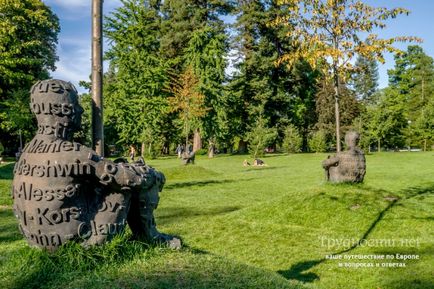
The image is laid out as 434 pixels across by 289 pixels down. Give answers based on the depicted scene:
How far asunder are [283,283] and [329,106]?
4850cm

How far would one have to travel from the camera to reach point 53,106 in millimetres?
3859

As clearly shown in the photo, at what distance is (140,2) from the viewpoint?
3834 centimetres

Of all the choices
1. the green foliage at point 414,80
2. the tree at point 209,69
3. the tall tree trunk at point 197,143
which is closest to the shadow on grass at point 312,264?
the tree at point 209,69

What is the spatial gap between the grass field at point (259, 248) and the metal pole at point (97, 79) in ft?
3.52

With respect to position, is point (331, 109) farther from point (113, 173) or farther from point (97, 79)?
point (113, 173)

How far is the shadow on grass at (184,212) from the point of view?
11.4 meters

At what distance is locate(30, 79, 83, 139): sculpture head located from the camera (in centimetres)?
385

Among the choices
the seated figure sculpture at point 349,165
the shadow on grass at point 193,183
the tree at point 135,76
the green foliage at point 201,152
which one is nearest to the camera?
the seated figure sculpture at point 349,165

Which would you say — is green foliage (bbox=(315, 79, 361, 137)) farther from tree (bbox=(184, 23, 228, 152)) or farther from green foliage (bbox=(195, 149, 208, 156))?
green foliage (bbox=(195, 149, 208, 156))

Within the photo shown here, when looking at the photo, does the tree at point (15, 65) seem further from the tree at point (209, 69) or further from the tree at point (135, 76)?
the tree at point (209, 69)

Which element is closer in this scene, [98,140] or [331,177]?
[98,140]

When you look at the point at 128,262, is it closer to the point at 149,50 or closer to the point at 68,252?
the point at 68,252

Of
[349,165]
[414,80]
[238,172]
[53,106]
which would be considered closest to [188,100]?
[238,172]

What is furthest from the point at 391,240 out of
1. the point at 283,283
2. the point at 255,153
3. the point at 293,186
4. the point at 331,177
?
the point at 255,153
